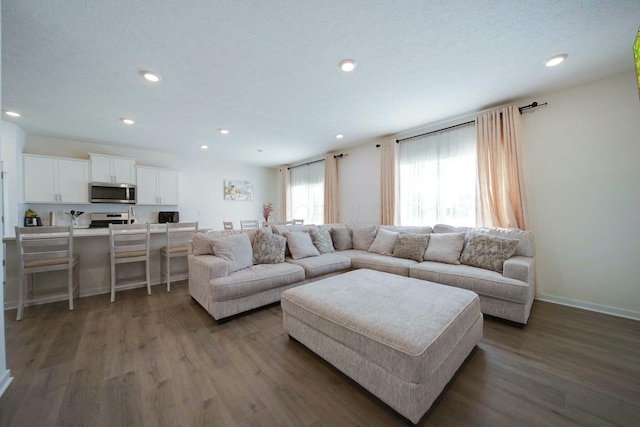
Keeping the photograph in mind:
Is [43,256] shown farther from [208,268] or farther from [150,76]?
[150,76]

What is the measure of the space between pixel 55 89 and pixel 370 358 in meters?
4.13

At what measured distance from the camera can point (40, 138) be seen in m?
4.10

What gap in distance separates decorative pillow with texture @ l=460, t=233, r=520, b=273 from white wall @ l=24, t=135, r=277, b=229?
541 centimetres

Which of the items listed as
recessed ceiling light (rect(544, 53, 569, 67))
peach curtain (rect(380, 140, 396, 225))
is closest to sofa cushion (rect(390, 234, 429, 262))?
peach curtain (rect(380, 140, 396, 225))

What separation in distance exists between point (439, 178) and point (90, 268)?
17.3 feet

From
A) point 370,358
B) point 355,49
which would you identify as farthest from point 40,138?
point 370,358

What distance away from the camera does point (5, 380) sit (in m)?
1.43

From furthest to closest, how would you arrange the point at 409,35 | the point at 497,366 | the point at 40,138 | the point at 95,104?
the point at 40,138 → the point at 95,104 → the point at 409,35 → the point at 497,366

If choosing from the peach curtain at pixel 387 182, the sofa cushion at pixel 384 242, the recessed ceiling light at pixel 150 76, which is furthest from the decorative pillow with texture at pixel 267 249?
the peach curtain at pixel 387 182

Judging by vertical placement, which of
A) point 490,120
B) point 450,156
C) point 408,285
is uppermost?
point 490,120

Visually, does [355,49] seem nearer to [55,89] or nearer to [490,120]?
[490,120]

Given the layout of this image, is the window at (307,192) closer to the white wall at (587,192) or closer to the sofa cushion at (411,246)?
the sofa cushion at (411,246)

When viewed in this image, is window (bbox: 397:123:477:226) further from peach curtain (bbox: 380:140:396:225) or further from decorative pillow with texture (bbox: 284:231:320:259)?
decorative pillow with texture (bbox: 284:231:320:259)

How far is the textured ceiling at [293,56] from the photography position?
1.58m
